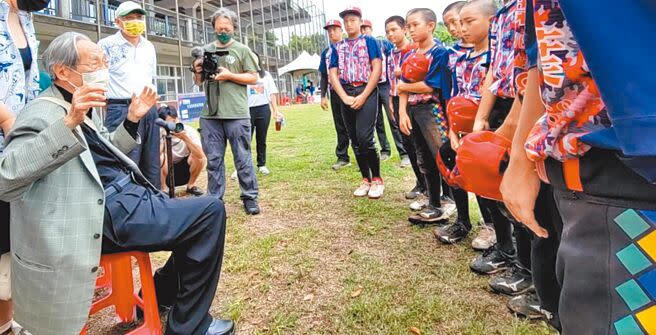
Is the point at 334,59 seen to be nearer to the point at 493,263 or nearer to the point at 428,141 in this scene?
the point at 428,141

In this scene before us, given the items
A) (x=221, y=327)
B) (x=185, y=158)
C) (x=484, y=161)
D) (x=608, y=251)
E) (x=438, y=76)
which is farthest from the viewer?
(x=185, y=158)

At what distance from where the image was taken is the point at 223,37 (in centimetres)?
399

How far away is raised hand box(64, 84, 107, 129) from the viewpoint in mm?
1590

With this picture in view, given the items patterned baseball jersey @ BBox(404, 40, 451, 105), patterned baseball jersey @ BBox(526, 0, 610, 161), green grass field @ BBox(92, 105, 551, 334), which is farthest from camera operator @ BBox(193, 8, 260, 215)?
patterned baseball jersey @ BBox(526, 0, 610, 161)

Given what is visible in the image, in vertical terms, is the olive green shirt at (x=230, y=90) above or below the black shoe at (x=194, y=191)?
above

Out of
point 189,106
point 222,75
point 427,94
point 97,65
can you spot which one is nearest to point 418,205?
point 427,94

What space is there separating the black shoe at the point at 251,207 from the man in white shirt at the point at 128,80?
84 centimetres

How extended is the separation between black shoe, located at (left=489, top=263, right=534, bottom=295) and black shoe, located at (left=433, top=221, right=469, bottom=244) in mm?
671

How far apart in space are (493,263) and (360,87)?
2.33 meters

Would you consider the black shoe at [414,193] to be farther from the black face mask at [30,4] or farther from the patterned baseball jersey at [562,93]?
the patterned baseball jersey at [562,93]

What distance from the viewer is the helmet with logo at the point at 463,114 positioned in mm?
2463

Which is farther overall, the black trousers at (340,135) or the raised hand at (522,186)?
the black trousers at (340,135)

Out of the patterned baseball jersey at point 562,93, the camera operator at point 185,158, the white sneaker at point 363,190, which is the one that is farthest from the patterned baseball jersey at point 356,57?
the patterned baseball jersey at point 562,93

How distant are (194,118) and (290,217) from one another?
366 inches
